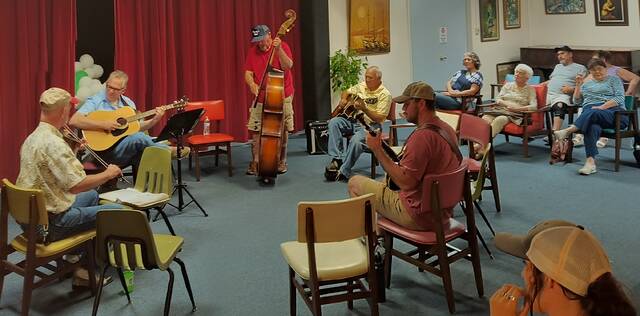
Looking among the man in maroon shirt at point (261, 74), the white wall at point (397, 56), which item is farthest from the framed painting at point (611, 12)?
the man in maroon shirt at point (261, 74)

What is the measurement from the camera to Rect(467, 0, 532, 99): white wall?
449 inches

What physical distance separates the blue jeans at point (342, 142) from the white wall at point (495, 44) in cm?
506

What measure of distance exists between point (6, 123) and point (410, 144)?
14.7 feet

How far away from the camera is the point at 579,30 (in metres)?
11.6

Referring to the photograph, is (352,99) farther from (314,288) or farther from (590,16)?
(590,16)

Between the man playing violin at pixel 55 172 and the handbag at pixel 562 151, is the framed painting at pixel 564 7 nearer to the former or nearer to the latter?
the handbag at pixel 562 151

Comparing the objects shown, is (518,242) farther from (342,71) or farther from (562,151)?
(342,71)

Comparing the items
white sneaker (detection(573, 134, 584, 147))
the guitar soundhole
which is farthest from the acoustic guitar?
white sneaker (detection(573, 134, 584, 147))

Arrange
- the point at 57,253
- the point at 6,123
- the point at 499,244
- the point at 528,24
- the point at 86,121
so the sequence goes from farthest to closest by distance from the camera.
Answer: the point at 528,24 < the point at 6,123 < the point at 86,121 < the point at 57,253 < the point at 499,244

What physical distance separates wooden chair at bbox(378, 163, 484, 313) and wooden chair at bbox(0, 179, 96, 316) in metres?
1.83

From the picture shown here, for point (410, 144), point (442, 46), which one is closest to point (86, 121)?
point (410, 144)

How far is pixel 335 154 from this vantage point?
23.0 feet

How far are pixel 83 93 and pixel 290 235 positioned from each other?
2871 millimetres

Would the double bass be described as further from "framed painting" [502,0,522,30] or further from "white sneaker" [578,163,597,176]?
"framed painting" [502,0,522,30]
